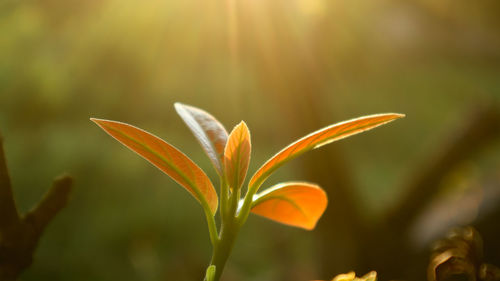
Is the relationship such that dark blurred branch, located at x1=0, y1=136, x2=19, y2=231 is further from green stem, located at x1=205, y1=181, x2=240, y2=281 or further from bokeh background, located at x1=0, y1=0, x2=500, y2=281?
bokeh background, located at x1=0, y1=0, x2=500, y2=281

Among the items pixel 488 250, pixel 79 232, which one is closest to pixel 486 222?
pixel 488 250

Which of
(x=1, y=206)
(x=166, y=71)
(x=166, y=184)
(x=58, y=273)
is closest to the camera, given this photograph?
(x=1, y=206)

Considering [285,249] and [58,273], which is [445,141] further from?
[58,273]

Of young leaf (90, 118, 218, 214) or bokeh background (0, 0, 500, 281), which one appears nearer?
young leaf (90, 118, 218, 214)

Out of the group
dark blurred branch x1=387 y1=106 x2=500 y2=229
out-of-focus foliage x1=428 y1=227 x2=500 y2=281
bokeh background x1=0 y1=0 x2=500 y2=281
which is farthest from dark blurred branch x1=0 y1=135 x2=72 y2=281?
dark blurred branch x1=387 y1=106 x2=500 y2=229

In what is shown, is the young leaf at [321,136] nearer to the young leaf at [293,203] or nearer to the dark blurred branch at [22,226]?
the young leaf at [293,203]

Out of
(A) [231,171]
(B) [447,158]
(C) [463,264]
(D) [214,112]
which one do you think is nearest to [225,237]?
(A) [231,171]

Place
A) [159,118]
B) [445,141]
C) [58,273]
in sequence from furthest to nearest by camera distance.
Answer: [159,118] < [445,141] < [58,273]
